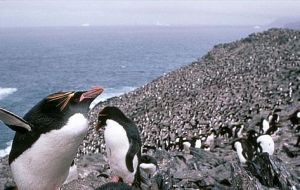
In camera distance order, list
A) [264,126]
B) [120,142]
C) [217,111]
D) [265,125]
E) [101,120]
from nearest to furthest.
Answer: [120,142] → [101,120] → [264,126] → [265,125] → [217,111]

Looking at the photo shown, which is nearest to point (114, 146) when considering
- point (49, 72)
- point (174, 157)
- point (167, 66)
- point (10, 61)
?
point (174, 157)

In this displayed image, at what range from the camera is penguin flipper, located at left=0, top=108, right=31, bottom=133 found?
14.6 ft

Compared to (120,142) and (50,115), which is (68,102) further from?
(120,142)

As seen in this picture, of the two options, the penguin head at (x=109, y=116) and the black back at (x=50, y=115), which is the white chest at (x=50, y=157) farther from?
the penguin head at (x=109, y=116)

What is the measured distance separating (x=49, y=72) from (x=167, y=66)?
Result: 35533mm

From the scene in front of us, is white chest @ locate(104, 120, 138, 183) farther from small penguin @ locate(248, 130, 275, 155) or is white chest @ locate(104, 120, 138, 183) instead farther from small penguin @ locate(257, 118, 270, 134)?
small penguin @ locate(257, 118, 270, 134)

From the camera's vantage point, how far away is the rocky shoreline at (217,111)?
27.9ft

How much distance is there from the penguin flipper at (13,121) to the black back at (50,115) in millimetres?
69

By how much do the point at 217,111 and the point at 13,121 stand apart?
94.5 ft

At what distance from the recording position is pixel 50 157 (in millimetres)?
4828

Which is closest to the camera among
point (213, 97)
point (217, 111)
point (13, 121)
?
point (13, 121)

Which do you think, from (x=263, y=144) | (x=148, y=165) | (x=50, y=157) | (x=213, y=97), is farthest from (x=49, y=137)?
(x=213, y=97)

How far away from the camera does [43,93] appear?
252 ft

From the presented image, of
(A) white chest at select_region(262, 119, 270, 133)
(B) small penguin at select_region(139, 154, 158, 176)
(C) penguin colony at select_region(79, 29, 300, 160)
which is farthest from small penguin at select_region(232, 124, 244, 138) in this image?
(B) small penguin at select_region(139, 154, 158, 176)
